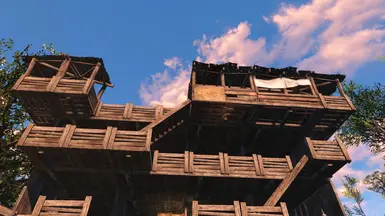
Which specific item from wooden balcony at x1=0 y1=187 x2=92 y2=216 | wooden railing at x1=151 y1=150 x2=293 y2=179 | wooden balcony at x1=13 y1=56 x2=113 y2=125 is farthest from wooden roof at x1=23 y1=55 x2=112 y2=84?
wooden balcony at x1=0 y1=187 x2=92 y2=216

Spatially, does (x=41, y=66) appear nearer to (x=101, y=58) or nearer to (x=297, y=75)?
(x=101, y=58)

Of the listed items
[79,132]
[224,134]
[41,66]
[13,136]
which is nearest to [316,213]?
[224,134]

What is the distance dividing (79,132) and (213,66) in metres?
9.34

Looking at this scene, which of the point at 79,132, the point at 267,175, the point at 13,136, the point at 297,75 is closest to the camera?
the point at 79,132

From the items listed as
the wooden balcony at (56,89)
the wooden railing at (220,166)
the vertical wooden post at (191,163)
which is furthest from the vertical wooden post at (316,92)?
the wooden balcony at (56,89)

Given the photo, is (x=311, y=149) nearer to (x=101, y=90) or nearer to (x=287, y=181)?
(x=287, y=181)

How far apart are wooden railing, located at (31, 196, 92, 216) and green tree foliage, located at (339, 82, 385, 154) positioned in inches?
895

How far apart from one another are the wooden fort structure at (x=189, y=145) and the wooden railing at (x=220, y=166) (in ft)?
0.18

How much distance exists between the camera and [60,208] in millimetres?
9805

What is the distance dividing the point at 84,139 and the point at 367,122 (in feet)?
76.1

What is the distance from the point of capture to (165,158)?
1271 centimetres

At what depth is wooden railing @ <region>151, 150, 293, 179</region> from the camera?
12.2 meters

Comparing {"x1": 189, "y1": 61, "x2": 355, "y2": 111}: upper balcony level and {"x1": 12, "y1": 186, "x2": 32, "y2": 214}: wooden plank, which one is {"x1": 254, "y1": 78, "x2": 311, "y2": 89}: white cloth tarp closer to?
{"x1": 189, "y1": 61, "x2": 355, "y2": 111}: upper balcony level

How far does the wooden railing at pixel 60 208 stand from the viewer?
964 cm
